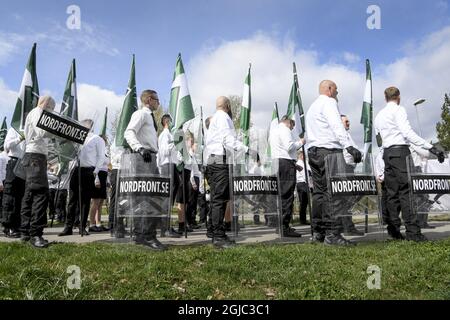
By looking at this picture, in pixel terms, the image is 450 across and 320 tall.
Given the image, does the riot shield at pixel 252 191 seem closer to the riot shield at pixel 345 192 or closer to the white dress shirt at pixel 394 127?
the riot shield at pixel 345 192

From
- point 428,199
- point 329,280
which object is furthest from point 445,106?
point 329,280

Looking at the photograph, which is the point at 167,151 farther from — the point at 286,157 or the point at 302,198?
the point at 302,198

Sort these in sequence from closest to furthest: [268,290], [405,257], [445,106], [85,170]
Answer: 1. [268,290]
2. [405,257]
3. [85,170]
4. [445,106]

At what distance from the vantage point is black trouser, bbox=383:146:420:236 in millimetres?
6867

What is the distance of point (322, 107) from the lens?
6816mm

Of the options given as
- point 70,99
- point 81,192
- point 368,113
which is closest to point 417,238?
point 368,113

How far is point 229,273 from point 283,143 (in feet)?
14.4

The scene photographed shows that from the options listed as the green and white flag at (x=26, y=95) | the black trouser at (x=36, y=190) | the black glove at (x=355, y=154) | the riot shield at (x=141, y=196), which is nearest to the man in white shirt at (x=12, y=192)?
the green and white flag at (x=26, y=95)

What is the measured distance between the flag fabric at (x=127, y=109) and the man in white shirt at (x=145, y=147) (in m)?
1.88

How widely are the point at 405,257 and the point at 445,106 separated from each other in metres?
42.6

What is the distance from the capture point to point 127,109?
8.73m

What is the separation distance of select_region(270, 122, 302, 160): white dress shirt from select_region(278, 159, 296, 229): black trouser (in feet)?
0.41

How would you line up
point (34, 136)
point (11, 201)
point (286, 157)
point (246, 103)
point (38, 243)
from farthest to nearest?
point (246, 103), point (286, 157), point (11, 201), point (34, 136), point (38, 243)

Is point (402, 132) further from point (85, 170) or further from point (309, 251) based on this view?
point (85, 170)
